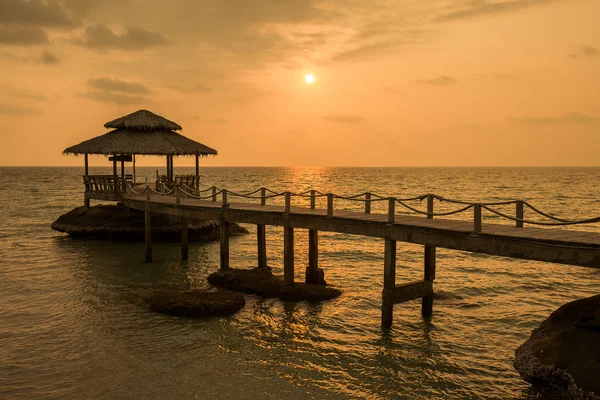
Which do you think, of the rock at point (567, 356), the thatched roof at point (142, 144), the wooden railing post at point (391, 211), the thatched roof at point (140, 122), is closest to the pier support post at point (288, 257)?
the wooden railing post at point (391, 211)

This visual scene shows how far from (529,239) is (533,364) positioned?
2.74m

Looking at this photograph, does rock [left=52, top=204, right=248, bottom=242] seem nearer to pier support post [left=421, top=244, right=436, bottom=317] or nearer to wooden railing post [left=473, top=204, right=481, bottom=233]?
pier support post [left=421, top=244, right=436, bottom=317]

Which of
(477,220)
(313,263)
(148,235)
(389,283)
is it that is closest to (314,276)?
(313,263)

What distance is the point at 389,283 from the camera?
50.0 feet

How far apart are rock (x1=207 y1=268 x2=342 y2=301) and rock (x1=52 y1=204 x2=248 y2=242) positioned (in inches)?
434

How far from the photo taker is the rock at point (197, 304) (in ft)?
52.7

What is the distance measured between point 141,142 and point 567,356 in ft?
80.9

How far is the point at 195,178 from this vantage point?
31.1m

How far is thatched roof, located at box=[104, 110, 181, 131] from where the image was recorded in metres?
30.3

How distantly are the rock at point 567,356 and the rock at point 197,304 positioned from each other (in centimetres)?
854

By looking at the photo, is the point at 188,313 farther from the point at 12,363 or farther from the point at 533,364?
the point at 533,364

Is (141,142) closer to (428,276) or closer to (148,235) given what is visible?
(148,235)

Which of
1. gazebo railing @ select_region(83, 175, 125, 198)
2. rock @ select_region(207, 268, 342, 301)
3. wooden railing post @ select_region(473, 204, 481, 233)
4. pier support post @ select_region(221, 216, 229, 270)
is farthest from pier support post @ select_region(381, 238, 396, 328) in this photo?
gazebo railing @ select_region(83, 175, 125, 198)

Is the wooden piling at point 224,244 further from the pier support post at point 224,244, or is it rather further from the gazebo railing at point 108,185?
the gazebo railing at point 108,185
